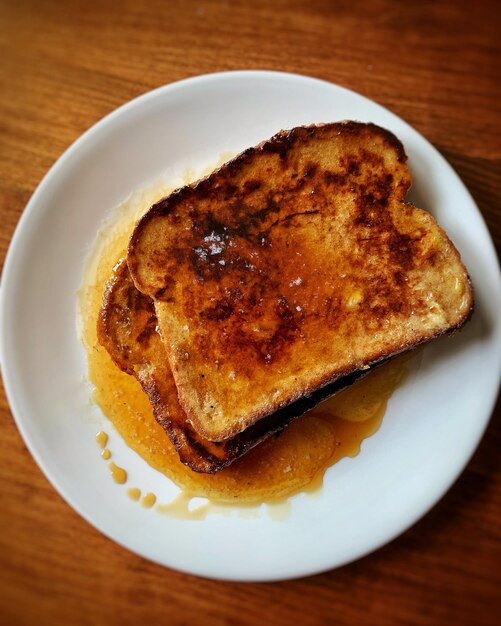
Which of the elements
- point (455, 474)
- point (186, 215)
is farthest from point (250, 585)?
point (186, 215)

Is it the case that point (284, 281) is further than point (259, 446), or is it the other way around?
point (259, 446)

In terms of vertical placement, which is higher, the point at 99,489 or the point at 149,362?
the point at 149,362

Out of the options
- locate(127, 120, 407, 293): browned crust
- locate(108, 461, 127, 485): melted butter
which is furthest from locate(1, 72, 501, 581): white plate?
locate(127, 120, 407, 293): browned crust

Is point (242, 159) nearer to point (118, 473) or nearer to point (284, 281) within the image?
point (284, 281)

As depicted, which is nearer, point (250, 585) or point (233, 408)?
point (233, 408)

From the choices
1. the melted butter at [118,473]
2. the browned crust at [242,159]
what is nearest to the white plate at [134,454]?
the melted butter at [118,473]

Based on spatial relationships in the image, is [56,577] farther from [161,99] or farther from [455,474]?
[161,99]

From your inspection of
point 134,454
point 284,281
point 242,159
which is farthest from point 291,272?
point 134,454

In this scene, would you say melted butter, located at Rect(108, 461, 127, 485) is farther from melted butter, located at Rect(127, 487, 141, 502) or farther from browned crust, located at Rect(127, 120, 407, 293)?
browned crust, located at Rect(127, 120, 407, 293)
